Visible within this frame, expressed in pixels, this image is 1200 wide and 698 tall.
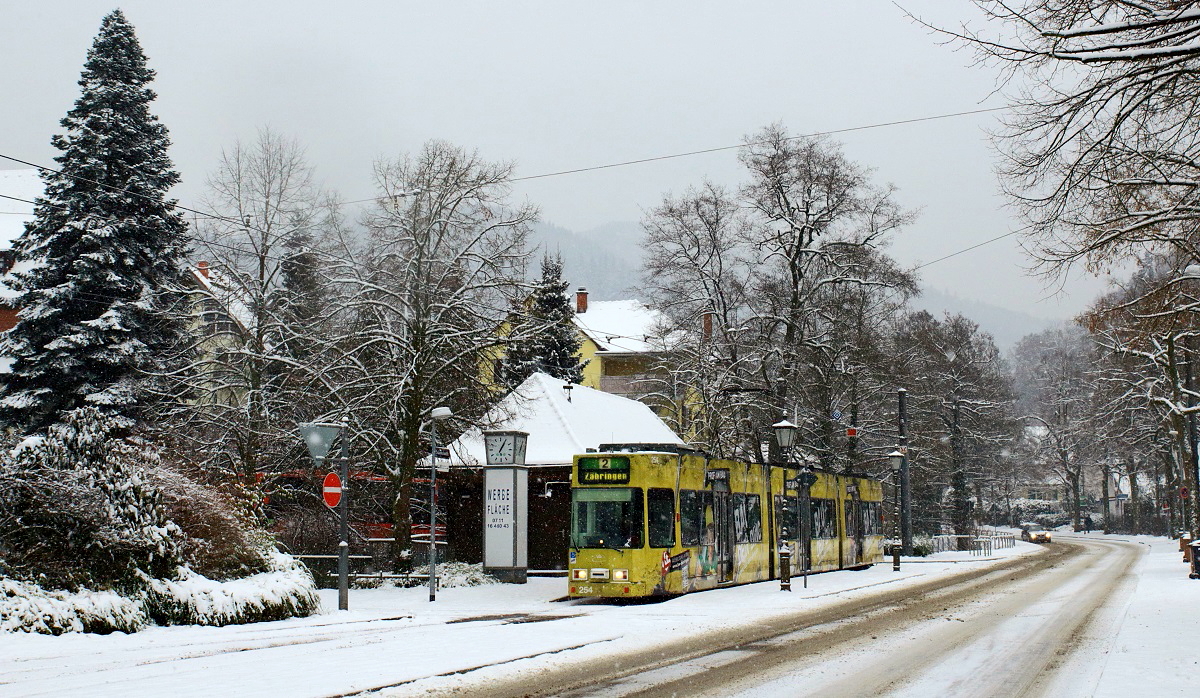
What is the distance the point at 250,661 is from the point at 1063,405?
265 feet

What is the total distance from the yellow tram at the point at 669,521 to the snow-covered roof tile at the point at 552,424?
3965 mm

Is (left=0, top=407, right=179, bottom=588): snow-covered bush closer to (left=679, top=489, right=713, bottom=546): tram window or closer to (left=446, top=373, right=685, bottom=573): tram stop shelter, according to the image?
(left=679, top=489, right=713, bottom=546): tram window

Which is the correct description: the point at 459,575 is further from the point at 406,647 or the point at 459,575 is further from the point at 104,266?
the point at 104,266

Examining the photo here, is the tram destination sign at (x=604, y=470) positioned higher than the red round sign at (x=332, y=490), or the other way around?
the tram destination sign at (x=604, y=470)

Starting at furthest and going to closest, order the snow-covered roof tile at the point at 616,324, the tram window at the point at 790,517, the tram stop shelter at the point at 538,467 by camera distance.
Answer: the snow-covered roof tile at the point at 616,324 < the tram stop shelter at the point at 538,467 < the tram window at the point at 790,517

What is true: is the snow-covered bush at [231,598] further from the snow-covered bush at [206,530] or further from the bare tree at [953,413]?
the bare tree at [953,413]

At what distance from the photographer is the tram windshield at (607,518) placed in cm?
2280

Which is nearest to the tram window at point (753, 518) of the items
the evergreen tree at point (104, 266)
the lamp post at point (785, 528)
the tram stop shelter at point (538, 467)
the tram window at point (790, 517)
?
the lamp post at point (785, 528)

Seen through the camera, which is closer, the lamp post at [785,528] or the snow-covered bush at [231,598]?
the snow-covered bush at [231,598]

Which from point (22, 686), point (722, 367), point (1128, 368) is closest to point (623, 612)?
point (22, 686)

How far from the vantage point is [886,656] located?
13.1 metres

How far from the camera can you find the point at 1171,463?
182 ft

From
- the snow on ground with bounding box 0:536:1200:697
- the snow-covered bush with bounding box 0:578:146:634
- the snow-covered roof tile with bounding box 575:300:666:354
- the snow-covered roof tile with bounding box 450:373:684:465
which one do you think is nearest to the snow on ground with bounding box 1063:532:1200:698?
the snow on ground with bounding box 0:536:1200:697

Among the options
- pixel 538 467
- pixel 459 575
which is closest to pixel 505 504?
pixel 459 575
